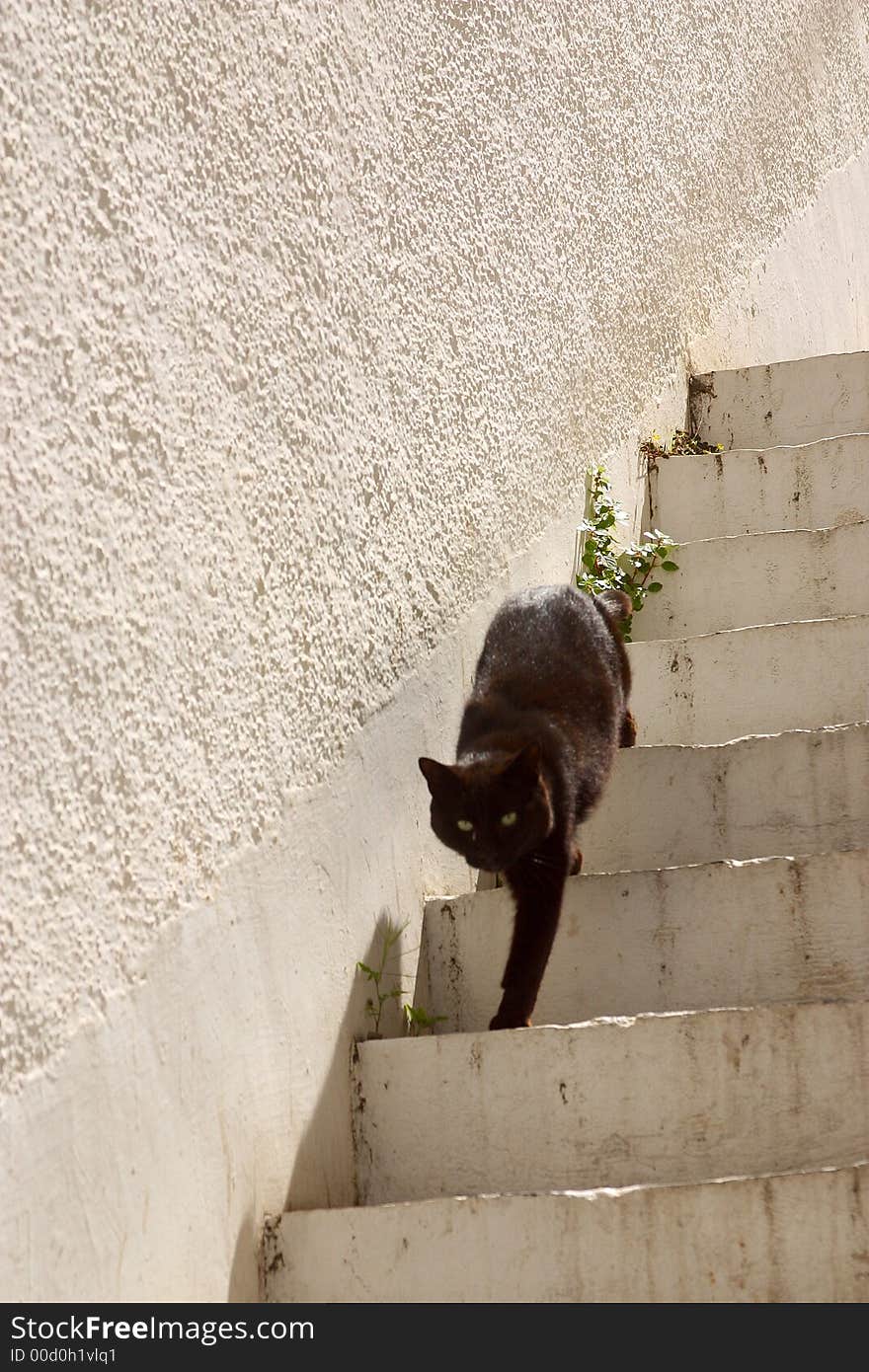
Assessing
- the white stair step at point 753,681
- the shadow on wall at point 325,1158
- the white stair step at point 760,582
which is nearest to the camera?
the shadow on wall at point 325,1158

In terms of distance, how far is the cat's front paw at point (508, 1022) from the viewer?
8.30 ft

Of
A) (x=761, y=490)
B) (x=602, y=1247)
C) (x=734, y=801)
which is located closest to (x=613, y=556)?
(x=761, y=490)

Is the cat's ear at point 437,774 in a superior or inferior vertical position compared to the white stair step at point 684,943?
superior

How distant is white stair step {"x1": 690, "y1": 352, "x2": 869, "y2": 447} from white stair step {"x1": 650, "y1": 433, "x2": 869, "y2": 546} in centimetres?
56

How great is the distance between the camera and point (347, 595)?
2.57m

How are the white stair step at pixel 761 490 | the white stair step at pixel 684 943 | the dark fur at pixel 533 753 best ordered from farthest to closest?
the white stair step at pixel 761 490
the dark fur at pixel 533 753
the white stair step at pixel 684 943

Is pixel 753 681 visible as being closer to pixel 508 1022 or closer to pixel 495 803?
pixel 495 803

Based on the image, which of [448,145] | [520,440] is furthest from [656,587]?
[448,145]

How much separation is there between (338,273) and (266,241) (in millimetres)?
273

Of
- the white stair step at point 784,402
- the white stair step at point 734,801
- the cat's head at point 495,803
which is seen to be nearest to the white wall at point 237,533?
the cat's head at point 495,803

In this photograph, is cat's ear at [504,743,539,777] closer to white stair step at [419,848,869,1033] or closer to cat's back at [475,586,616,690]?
white stair step at [419,848,869,1033]

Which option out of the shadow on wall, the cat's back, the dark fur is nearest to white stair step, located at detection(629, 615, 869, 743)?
the dark fur

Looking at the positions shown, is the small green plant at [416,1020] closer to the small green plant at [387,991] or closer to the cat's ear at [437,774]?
the small green plant at [387,991]

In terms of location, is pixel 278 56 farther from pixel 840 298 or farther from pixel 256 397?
pixel 840 298
